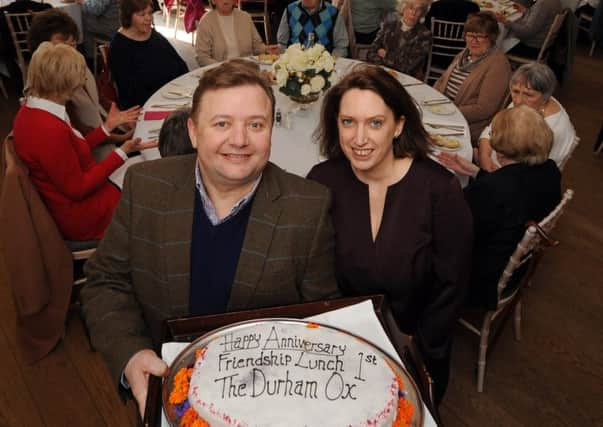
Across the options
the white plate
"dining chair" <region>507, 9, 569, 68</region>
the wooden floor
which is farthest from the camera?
"dining chair" <region>507, 9, 569, 68</region>

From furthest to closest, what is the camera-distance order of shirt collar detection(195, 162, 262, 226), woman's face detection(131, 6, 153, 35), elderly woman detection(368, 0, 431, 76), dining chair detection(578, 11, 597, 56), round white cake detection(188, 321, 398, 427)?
dining chair detection(578, 11, 597, 56), elderly woman detection(368, 0, 431, 76), woman's face detection(131, 6, 153, 35), shirt collar detection(195, 162, 262, 226), round white cake detection(188, 321, 398, 427)

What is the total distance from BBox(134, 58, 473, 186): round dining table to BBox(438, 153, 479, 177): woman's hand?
37 mm

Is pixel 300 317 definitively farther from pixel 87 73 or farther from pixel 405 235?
pixel 87 73

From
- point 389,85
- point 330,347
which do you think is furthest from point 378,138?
point 330,347

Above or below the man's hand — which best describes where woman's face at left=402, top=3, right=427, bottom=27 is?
above

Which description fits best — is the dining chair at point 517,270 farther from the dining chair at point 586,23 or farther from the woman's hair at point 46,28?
the dining chair at point 586,23

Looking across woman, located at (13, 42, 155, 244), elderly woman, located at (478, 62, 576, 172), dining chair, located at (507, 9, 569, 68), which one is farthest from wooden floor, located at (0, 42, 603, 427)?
dining chair, located at (507, 9, 569, 68)

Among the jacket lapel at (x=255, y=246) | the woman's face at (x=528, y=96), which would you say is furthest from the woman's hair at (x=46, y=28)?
the woman's face at (x=528, y=96)

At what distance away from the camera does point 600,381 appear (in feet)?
7.85

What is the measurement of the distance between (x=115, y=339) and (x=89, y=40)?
15.3 feet

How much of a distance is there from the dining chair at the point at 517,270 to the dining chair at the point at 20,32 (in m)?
3.99

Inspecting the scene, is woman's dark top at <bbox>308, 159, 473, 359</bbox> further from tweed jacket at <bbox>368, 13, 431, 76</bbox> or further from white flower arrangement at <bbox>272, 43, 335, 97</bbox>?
tweed jacket at <bbox>368, 13, 431, 76</bbox>

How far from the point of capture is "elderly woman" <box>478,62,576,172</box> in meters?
2.67

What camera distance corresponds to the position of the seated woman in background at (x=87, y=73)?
2.79 meters
